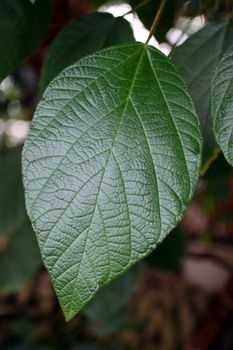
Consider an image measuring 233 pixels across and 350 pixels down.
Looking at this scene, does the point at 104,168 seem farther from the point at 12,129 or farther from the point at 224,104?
the point at 12,129

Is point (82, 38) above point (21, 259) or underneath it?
above

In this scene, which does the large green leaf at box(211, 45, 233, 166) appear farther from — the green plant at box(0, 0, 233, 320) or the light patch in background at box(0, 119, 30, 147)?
the light patch in background at box(0, 119, 30, 147)

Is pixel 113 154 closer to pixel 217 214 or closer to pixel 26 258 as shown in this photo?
pixel 26 258

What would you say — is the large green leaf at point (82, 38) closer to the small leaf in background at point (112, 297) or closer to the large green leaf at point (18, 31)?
the large green leaf at point (18, 31)

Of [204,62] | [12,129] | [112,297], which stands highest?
[204,62]

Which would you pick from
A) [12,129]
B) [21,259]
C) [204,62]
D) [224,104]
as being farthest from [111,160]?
[12,129]

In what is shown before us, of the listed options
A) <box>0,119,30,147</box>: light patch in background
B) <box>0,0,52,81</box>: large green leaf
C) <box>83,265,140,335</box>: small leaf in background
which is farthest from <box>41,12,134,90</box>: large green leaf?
<box>0,119,30,147</box>: light patch in background

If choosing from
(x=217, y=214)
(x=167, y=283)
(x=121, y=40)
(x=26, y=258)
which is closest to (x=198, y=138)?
(x=121, y=40)
